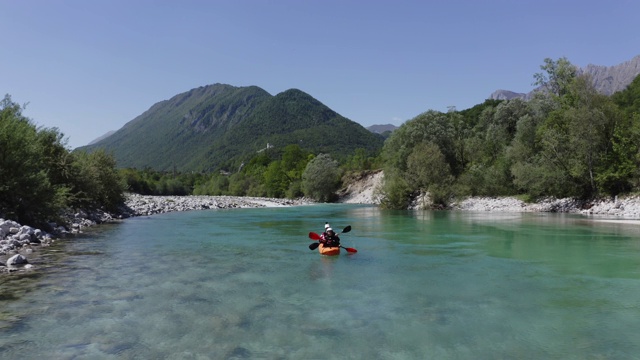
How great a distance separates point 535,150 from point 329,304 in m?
43.5

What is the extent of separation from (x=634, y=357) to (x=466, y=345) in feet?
8.03

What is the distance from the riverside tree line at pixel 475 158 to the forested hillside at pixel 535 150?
95mm

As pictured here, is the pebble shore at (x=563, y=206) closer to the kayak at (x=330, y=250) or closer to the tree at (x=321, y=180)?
the kayak at (x=330, y=250)

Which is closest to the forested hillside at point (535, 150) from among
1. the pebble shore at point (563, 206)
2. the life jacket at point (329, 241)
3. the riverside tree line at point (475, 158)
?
the riverside tree line at point (475, 158)

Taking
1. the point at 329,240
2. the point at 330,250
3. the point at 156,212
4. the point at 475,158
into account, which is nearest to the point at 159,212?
the point at 156,212

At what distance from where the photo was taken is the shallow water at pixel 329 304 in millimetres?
6996

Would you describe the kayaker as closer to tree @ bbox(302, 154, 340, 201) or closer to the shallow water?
the shallow water

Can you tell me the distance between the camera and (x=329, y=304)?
967 centimetres

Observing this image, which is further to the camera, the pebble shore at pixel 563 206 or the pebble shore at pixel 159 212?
the pebble shore at pixel 563 206

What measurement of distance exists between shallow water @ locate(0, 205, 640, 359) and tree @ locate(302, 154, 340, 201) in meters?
67.3

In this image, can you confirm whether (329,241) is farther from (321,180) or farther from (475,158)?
(321,180)

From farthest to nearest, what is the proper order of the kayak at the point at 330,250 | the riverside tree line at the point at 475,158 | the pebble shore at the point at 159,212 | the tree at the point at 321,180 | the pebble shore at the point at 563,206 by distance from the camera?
1. the tree at the point at 321,180
2. the pebble shore at the point at 563,206
3. the riverside tree line at the point at 475,158
4. the kayak at the point at 330,250
5. the pebble shore at the point at 159,212

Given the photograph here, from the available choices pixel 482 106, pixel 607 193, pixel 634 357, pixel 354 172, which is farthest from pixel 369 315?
pixel 482 106

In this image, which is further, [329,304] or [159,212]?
[159,212]
